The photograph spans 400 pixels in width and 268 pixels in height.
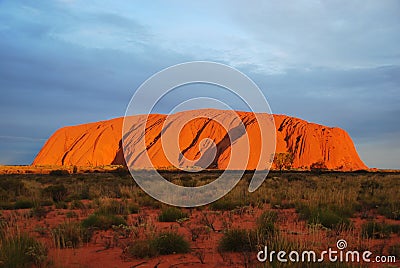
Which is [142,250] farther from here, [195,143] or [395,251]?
[195,143]

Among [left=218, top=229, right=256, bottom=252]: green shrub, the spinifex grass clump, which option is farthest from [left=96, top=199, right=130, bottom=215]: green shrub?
[left=218, top=229, right=256, bottom=252]: green shrub

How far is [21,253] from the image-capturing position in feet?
16.9

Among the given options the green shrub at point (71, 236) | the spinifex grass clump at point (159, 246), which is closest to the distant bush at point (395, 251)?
the spinifex grass clump at point (159, 246)

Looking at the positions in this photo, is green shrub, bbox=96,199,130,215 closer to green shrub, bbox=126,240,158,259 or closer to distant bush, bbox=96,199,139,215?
distant bush, bbox=96,199,139,215

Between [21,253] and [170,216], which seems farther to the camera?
[170,216]

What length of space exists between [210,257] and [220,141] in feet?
281

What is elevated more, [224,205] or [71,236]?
[224,205]

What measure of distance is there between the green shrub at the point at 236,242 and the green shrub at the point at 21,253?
9.88ft

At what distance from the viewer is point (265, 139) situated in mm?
87875

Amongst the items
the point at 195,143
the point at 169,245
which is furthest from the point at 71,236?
the point at 195,143

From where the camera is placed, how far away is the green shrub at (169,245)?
6129 millimetres

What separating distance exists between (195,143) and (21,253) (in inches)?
3440

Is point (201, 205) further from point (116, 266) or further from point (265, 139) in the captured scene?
point (265, 139)

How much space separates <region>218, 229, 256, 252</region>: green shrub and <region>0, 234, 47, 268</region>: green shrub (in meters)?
3.01
